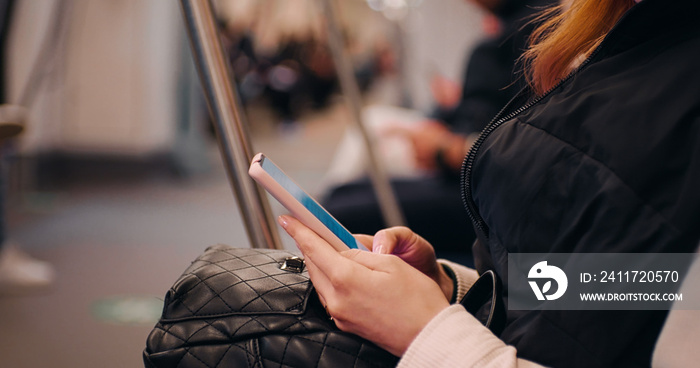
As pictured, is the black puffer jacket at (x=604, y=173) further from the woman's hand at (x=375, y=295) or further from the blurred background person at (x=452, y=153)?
the blurred background person at (x=452, y=153)

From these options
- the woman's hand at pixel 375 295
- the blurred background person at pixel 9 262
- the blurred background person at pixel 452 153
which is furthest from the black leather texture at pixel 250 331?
the blurred background person at pixel 9 262

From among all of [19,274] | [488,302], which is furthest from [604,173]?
[19,274]

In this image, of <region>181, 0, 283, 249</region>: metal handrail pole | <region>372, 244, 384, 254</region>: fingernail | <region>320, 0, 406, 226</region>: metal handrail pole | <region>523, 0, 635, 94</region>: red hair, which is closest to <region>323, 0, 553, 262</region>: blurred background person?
<region>320, 0, 406, 226</region>: metal handrail pole

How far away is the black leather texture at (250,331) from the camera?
1.35 ft

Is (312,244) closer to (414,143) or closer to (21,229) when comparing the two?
(414,143)

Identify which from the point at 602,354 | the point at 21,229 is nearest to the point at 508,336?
the point at 602,354

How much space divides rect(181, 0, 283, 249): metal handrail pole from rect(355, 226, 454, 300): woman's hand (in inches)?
5.3

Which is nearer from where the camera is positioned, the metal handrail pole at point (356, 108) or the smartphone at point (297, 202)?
the smartphone at point (297, 202)

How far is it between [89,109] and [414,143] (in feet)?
8.13

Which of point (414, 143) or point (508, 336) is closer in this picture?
point (508, 336)

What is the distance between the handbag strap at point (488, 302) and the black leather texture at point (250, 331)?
96 millimetres

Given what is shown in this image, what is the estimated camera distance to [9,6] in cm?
148

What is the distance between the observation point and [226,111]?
590 millimetres

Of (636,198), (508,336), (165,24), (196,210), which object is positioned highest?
(165,24)
